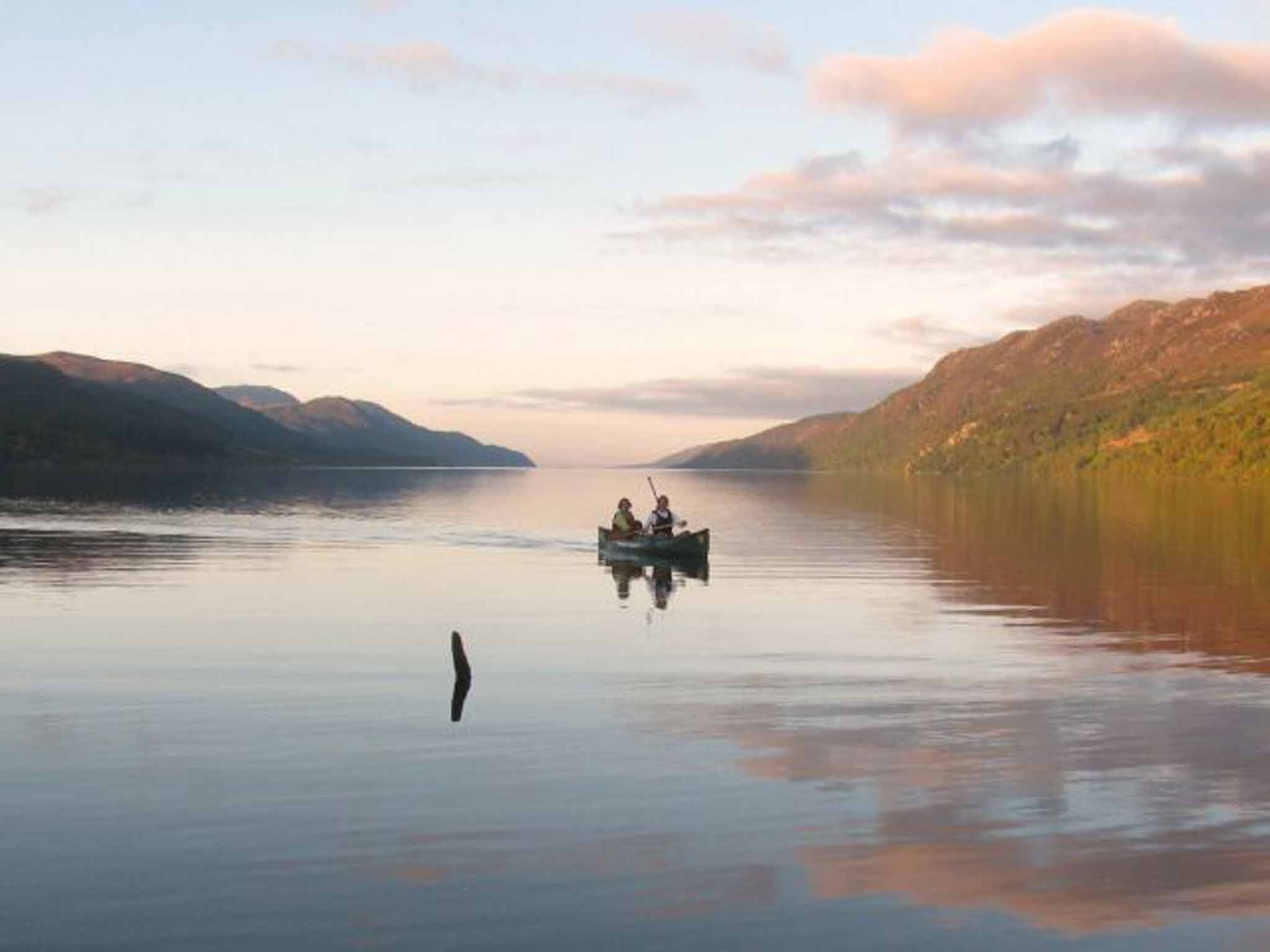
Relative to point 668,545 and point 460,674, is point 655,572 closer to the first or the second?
point 668,545

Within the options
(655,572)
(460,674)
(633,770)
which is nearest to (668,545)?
(655,572)

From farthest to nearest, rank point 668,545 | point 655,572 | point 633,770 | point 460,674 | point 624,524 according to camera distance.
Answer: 1. point 624,524
2. point 668,545
3. point 655,572
4. point 460,674
5. point 633,770

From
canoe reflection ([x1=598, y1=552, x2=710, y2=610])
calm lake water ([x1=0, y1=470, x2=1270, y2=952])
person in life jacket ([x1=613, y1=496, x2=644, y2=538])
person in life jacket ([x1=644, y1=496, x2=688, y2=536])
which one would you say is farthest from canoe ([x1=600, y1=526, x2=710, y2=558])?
calm lake water ([x1=0, y1=470, x2=1270, y2=952])

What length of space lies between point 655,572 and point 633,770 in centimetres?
4875

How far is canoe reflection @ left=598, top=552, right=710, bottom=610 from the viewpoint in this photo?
6325cm

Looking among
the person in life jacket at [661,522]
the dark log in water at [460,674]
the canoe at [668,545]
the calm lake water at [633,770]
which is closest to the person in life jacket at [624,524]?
the person in life jacket at [661,522]

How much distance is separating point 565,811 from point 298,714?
417 inches

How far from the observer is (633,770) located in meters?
25.2

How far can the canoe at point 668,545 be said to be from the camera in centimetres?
7775

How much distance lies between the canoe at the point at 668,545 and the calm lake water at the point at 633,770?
666 inches

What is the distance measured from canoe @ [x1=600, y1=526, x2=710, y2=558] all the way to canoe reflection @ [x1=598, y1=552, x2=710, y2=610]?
275mm

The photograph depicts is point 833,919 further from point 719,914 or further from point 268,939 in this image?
point 268,939

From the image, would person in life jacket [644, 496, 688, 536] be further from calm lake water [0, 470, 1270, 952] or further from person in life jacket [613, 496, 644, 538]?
calm lake water [0, 470, 1270, 952]

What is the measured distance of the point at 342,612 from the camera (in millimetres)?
52531
